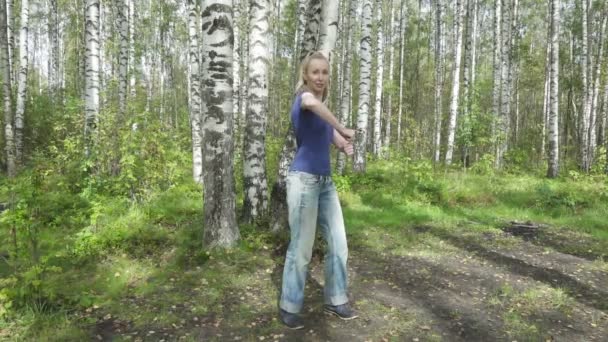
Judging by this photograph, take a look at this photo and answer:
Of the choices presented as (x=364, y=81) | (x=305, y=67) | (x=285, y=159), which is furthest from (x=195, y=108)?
(x=305, y=67)

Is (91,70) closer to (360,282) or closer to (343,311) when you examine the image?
(360,282)

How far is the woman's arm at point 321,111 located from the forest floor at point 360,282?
170cm

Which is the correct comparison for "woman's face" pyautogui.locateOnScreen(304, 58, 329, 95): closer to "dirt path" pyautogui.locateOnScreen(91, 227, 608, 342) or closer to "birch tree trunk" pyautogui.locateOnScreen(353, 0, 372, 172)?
"dirt path" pyautogui.locateOnScreen(91, 227, 608, 342)

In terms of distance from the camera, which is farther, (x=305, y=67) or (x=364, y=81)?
(x=364, y=81)

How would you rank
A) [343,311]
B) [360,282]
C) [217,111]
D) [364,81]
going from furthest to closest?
1. [364,81]
2. [217,111]
3. [360,282]
4. [343,311]

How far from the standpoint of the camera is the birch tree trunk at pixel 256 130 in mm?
5945

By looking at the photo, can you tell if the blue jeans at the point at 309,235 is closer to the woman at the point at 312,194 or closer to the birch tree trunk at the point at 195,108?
the woman at the point at 312,194

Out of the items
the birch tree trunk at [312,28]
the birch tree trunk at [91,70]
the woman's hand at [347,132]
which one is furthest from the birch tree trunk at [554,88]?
the birch tree trunk at [91,70]

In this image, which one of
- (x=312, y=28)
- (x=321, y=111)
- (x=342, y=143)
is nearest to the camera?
(x=321, y=111)

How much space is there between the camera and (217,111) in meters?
4.94

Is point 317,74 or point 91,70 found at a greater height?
point 91,70

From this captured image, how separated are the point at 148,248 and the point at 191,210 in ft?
5.92

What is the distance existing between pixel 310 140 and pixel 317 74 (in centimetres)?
55

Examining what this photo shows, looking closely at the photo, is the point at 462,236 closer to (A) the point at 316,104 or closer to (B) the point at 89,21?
(A) the point at 316,104
